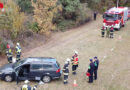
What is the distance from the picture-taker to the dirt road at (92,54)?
10.9 meters

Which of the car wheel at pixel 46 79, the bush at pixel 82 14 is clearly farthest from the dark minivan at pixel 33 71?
the bush at pixel 82 14

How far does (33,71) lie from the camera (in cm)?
1070

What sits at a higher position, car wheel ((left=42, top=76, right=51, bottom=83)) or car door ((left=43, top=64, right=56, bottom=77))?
car door ((left=43, top=64, right=56, bottom=77))

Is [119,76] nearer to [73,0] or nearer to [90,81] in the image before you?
[90,81]

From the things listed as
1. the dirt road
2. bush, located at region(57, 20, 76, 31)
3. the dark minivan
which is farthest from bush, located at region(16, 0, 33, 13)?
the dark minivan

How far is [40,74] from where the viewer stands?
10.8 meters

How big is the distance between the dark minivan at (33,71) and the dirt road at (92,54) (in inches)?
16.9

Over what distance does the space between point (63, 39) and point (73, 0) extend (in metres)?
7.48

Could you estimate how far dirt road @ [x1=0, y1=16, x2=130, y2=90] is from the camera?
10859 millimetres

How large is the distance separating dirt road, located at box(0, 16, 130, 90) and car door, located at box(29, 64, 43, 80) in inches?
21.6

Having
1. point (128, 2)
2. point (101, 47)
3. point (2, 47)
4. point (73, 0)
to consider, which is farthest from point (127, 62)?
point (128, 2)

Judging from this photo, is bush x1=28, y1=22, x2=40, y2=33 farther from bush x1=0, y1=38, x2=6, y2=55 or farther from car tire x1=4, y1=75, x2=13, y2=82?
car tire x1=4, y1=75, x2=13, y2=82

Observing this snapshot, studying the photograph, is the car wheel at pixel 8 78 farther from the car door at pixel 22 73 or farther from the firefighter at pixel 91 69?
the firefighter at pixel 91 69

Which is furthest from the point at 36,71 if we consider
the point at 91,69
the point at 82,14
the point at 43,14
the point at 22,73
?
the point at 82,14
